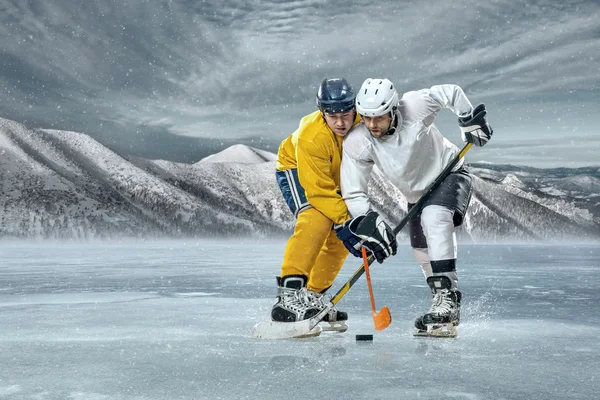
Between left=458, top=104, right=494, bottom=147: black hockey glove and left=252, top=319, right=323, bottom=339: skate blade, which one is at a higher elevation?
left=458, top=104, right=494, bottom=147: black hockey glove

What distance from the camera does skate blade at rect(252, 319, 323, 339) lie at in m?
3.89

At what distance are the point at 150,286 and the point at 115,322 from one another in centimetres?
390

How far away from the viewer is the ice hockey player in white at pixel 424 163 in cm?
373

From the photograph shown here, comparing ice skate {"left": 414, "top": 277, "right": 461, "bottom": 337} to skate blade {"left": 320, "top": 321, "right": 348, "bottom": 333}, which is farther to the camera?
skate blade {"left": 320, "top": 321, "right": 348, "bottom": 333}

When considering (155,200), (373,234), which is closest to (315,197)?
(373,234)

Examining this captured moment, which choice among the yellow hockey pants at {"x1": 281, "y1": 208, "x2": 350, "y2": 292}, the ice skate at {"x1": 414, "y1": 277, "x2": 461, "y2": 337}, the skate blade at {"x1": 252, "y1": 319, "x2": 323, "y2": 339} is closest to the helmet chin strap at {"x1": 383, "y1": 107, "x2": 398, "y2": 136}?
the yellow hockey pants at {"x1": 281, "y1": 208, "x2": 350, "y2": 292}

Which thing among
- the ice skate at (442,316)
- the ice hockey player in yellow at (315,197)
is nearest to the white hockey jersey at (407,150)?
the ice hockey player in yellow at (315,197)

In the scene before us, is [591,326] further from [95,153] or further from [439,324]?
[95,153]

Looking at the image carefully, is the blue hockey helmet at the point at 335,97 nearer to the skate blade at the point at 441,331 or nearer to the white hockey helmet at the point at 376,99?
the white hockey helmet at the point at 376,99

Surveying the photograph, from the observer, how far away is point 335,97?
3797 millimetres

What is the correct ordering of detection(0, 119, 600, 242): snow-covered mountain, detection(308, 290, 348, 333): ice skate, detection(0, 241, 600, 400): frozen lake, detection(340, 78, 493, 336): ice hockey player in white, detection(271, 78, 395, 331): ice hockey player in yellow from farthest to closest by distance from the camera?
detection(0, 119, 600, 242): snow-covered mountain < detection(308, 290, 348, 333): ice skate < detection(271, 78, 395, 331): ice hockey player in yellow < detection(340, 78, 493, 336): ice hockey player in white < detection(0, 241, 600, 400): frozen lake

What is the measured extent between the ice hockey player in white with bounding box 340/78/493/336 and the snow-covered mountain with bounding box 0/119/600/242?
10439 centimetres

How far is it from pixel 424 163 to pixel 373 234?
60cm

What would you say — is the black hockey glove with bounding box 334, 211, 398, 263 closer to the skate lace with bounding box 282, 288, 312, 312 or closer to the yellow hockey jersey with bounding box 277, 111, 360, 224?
the yellow hockey jersey with bounding box 277, 111, 360, 224
